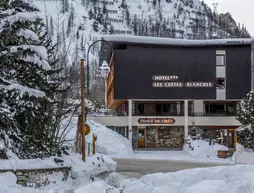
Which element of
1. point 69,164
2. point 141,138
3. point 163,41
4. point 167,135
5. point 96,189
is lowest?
point 141,138

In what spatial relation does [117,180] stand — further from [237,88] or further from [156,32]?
[156,32]

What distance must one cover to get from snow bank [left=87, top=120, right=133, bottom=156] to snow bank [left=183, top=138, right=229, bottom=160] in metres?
5.72

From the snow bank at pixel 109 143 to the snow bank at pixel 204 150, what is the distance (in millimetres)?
5715

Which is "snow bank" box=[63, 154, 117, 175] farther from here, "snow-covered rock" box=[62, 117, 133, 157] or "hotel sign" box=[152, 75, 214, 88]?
"hotel sign" box=[152, 75, 214, 88]

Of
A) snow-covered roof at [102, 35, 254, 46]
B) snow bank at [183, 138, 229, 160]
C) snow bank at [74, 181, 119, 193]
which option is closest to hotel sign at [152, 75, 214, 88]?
snow-covered roof at [102, 35, 254, 46]

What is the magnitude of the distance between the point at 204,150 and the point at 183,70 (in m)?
11.0

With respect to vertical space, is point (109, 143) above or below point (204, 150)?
above

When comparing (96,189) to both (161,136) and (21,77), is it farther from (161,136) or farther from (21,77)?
(161,136)

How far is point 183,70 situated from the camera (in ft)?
150

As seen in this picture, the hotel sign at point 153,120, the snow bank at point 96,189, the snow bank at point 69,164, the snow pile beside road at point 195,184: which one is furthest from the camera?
the hotel sign at point 153,120

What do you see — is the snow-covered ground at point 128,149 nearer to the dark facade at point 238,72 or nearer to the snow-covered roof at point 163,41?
the dark facade at point 238,72

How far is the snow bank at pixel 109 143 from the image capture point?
1495 inches

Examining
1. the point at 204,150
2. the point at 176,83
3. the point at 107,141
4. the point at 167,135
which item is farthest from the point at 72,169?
the point at 167,135

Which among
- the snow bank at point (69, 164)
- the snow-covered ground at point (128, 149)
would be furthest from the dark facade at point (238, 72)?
the snow bank at point (69, 164)
